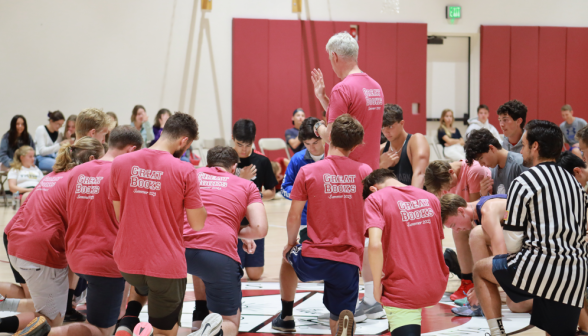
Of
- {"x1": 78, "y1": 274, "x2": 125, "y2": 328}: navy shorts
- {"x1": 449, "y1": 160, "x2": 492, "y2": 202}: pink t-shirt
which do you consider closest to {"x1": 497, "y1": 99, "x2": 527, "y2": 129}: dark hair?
{"x1": 449, "y1": 160, "x2": 492, "y2": 202}: pink t-shirt

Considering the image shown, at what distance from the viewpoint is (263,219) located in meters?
3.50

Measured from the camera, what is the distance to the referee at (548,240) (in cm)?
284

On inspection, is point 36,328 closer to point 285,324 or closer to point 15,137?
point 285,324

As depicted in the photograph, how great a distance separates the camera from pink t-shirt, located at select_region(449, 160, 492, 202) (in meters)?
4.50

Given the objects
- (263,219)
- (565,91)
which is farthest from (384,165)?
(565,91)

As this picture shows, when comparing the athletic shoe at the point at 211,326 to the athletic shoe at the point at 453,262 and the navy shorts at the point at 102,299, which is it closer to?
the navy shorts at the point at 102,299

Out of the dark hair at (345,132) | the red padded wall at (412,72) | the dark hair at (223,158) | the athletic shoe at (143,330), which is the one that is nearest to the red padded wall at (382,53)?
the red padded wall at (412,72)

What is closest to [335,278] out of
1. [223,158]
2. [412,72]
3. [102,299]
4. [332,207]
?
[332,207]

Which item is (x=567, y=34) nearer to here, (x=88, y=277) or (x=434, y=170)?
(x=434, y=170)

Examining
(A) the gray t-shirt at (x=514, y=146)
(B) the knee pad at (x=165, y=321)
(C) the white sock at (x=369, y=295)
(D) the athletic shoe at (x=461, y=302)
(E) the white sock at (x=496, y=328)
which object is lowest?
(D) the athletic shoe at (x=461, y=302)

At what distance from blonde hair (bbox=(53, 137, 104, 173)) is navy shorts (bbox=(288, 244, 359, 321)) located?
1.55 metres

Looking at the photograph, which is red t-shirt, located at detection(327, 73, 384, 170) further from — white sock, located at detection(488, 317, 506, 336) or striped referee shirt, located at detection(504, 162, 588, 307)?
white sock, located at detection(488, 317, 506, 336)

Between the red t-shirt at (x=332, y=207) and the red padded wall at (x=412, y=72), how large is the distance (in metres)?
9.63

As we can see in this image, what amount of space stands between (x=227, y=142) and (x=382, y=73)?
386 centimetres
